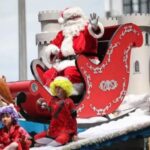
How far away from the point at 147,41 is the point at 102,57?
742 cm

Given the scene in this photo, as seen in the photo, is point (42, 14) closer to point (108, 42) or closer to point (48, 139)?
point (108, 42)

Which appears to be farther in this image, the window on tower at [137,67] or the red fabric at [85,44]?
the window on tower at [137,67]

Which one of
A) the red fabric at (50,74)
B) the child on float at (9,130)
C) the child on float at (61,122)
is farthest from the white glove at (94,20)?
the child on float at (9,130)

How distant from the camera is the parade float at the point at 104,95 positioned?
181 inches

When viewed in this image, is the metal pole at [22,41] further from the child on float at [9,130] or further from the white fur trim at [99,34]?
the child on float at [9,130]

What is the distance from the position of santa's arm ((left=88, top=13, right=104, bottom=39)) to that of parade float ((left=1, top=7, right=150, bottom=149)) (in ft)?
0.69

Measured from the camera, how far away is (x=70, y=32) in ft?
17.8

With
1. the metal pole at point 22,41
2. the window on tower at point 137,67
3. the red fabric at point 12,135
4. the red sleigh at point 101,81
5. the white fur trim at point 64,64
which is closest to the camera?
the red fabric at point 12,135

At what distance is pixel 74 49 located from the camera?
527 cm

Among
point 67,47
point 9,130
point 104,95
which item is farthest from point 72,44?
point 9,130

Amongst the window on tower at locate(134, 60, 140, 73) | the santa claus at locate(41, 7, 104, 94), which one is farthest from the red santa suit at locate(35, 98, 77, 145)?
the window on tower at locate(134, 60, 140, 73)

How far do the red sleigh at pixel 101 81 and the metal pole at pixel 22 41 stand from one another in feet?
Answer: 4.50

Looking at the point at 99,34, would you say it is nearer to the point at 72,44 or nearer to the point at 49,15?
the point at 72,44

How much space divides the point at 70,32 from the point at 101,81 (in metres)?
0.59
